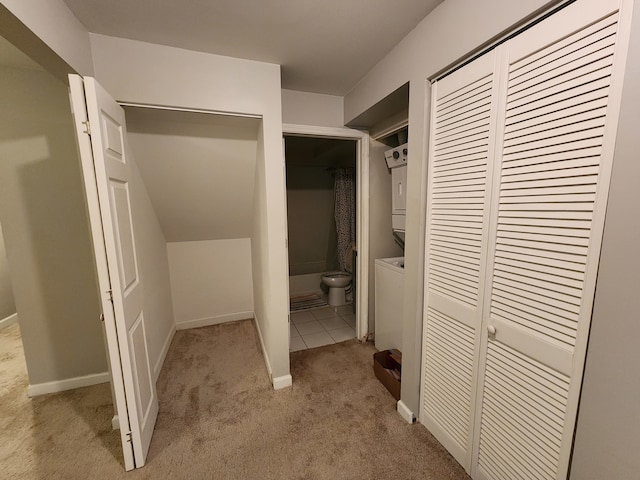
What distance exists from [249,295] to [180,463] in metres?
1.90

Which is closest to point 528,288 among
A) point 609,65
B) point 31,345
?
point 609,65

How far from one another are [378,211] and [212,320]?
7.31 ft

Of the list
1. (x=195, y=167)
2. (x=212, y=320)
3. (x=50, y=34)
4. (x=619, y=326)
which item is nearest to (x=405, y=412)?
(x=619, y=326)

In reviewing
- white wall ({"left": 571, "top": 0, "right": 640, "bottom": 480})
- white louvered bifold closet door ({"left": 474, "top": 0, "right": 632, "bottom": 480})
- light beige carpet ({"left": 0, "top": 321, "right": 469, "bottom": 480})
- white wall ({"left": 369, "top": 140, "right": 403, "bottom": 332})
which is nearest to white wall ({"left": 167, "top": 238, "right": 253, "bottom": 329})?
light beige carpet ({"left": 0, "top": 321, "right": 469, "bottom": 480})

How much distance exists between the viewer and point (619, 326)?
79cm

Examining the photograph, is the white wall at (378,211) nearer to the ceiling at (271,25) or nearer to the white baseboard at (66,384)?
the ceiling at (271,25)

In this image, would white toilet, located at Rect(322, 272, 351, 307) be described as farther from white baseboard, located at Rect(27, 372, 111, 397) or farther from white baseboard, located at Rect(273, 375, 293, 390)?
white baseboard, located at Rect(27, 372, 111, 397)

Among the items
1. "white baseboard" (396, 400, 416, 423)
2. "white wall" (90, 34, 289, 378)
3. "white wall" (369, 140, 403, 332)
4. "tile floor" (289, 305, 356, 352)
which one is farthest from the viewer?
"tile floor" (289, 305, 356, 352)

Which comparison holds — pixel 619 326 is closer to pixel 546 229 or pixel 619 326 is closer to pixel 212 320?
pixel 546 229

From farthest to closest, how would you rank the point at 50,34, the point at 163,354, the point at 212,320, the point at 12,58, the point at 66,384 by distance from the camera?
the point at 212,320, the point at 163,354, the point at 66,384, the point at 12,58, the point at 50,34

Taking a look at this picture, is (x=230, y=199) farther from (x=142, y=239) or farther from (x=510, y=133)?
(x=510, y=133)

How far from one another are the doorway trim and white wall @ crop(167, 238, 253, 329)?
1357mm

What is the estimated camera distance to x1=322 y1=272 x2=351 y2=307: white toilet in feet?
11.7

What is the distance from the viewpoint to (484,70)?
1.16m
